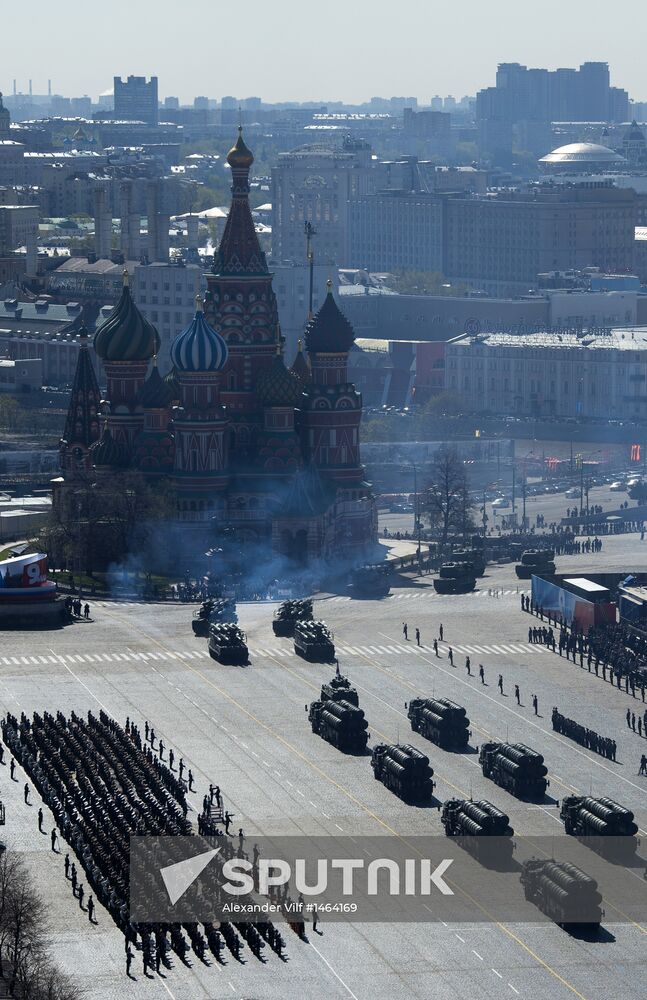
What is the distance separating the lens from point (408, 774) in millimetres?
123188

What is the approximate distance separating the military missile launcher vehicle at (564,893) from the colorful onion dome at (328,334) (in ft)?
265

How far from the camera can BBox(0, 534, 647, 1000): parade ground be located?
10106cm

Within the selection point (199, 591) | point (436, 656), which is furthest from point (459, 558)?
point (436, 656)

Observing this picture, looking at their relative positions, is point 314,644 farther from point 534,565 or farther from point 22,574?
point 534,565

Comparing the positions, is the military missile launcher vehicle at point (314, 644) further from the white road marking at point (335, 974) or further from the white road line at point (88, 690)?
the white road marking at point (335, 974)

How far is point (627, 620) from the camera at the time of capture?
523 ft

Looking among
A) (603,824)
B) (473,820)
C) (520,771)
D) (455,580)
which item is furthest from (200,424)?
(603,824)

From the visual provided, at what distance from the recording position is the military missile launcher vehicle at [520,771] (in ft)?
404

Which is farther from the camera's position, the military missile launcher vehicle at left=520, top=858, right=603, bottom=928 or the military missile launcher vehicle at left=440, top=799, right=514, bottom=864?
the military missile launcher vehicle at left=440, top=799, right=514, bottom=864

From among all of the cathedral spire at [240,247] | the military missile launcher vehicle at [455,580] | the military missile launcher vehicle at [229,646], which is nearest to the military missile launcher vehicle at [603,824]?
the military missile launcher vehicle at [229,646]

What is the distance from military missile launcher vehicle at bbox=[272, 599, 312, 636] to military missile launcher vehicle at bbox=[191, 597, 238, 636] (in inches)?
95.4

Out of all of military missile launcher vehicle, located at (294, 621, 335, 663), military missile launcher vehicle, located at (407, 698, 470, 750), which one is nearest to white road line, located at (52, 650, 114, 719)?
military missile launcher vehicle, located at (294, 621, 335, 663)

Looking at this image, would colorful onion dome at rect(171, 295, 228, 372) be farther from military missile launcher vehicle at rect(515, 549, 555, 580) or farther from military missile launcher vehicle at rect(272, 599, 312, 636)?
military missile launcher vehicle at rect(272, 599, 312, 636)

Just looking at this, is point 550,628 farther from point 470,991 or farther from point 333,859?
point 470,991
